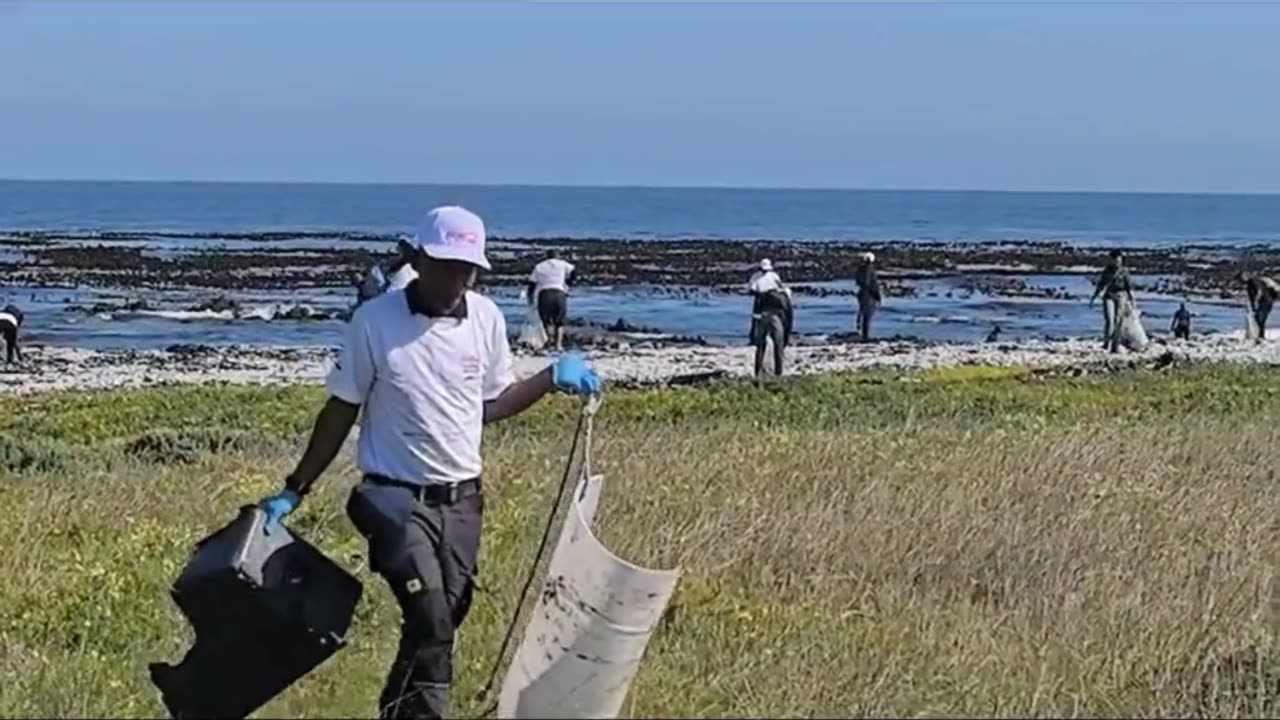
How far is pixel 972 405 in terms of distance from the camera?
2003cm

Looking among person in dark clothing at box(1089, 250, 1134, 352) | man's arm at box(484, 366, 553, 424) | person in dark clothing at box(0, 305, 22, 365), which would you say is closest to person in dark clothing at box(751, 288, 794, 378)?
person in dark clothing at box(1089, 250, 1134, 352)

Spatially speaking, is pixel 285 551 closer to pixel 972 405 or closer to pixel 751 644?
pixel 751 644

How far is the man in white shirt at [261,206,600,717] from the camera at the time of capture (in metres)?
5.97

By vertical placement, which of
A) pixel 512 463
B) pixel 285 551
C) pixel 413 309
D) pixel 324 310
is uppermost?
pixel 413 309

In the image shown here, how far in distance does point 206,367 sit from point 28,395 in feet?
20.7

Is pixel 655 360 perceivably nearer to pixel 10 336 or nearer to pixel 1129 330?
pixel 1129 330

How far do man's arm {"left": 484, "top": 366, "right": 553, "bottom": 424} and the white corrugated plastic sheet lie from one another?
55cm

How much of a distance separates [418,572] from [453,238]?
98 centimetres

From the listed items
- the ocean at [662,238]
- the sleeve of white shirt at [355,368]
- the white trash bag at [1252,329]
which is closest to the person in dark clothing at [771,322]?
the ocean at [662,238]

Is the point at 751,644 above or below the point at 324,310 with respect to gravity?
above

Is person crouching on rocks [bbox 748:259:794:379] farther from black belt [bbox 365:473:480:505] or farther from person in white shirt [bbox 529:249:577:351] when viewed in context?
black belt [bbox 365:473:480:505]

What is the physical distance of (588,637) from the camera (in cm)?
589

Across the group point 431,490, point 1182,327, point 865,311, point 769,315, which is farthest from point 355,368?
point 1182,327

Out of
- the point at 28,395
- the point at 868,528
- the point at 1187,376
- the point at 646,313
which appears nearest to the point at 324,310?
the point at 646,313
